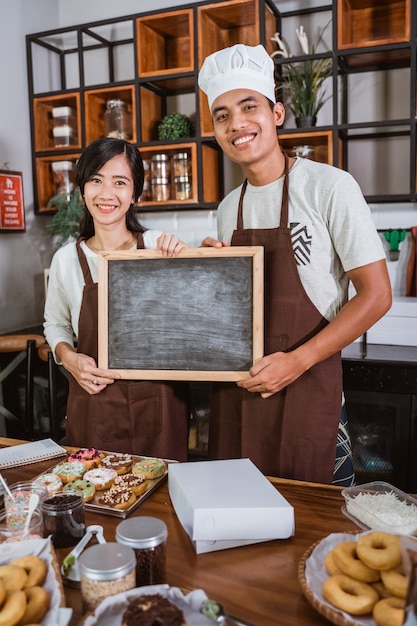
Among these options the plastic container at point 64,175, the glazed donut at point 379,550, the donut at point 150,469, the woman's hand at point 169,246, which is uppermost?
the plastic container at point 64,175

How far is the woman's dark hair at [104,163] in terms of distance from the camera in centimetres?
198

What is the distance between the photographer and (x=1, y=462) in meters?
1.62

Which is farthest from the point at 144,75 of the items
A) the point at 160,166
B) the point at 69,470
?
the point at 69,470

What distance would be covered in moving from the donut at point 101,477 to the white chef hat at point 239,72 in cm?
123

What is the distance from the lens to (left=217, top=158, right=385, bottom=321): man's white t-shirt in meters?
1.67

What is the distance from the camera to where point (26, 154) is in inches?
152

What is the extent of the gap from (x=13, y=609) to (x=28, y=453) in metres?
0.88

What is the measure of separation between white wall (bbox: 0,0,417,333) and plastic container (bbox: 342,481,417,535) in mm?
2648

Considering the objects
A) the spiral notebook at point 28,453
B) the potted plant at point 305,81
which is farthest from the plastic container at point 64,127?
the spiral notebook at point 28,453

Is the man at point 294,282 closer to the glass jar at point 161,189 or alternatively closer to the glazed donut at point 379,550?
the glazed donut at point 379,550

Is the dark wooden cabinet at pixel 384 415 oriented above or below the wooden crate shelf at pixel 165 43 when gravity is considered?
below

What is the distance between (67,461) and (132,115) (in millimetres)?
2671

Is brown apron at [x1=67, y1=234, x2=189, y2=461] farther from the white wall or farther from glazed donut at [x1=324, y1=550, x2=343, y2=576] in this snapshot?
the white wall

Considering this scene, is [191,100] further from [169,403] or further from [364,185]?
[169,403]
